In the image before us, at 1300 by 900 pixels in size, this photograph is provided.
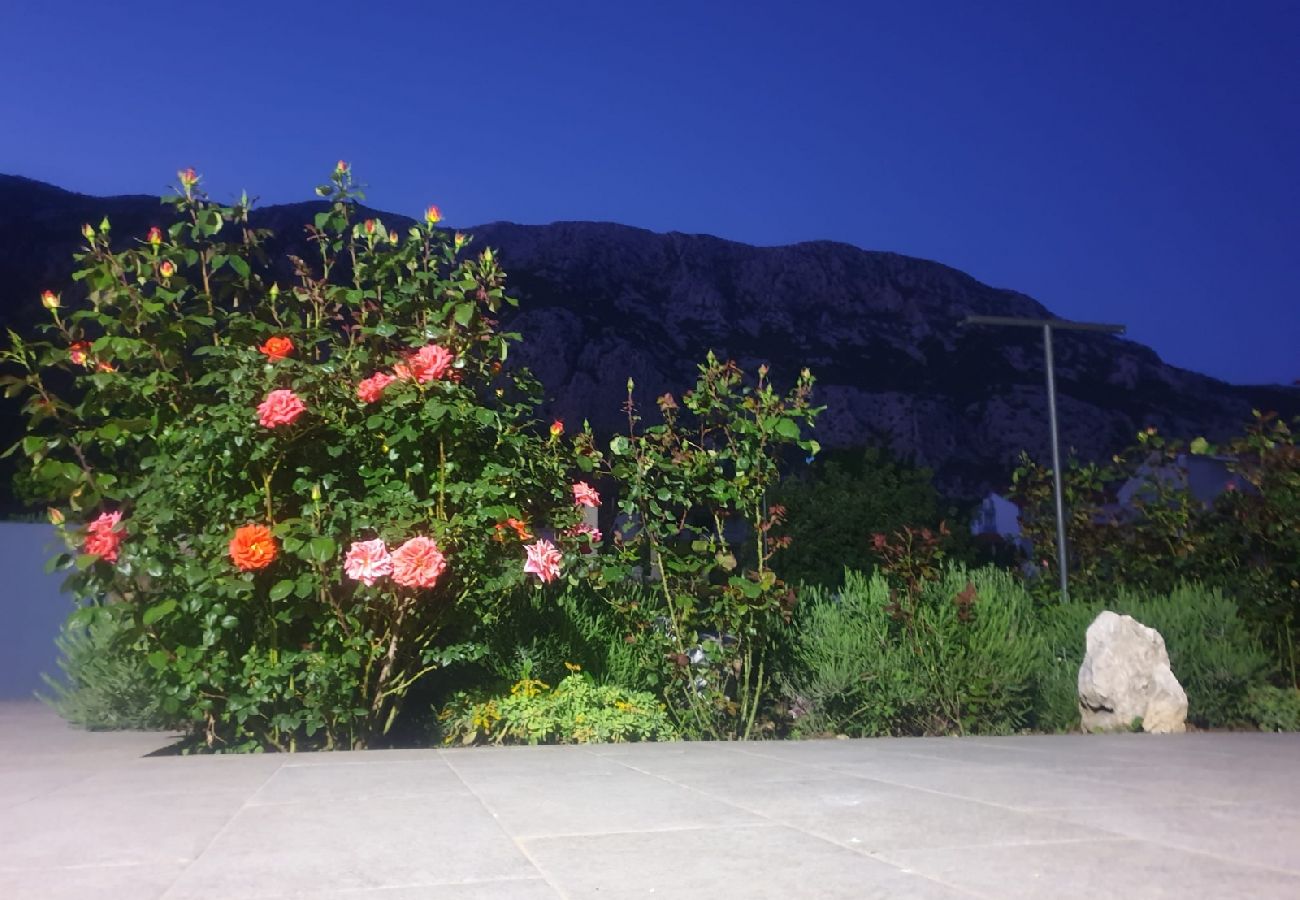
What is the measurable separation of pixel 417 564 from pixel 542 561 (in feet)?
2.40

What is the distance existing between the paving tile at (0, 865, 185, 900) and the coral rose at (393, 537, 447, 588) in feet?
7.53

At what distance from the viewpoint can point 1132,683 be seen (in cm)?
650

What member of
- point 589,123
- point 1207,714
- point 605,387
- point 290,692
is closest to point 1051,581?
point 1207,714

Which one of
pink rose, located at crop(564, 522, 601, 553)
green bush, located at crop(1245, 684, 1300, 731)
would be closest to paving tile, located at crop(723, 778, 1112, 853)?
pink rose, located at crop(564, 522, 601, 553)

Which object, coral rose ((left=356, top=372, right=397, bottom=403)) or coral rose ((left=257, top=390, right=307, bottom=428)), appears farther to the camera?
coral rose ((left=356, top=372, right=397, bottom=403))

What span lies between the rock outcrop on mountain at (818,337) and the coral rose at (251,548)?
40595mm

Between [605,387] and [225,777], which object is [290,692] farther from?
[605,387]

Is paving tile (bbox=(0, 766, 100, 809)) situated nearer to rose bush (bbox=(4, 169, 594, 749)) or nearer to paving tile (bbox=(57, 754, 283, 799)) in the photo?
paving tile (bbox=(57, 754, 283, 799))

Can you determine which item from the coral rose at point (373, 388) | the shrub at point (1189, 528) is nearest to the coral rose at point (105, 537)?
the coral rose at point (373, 388)

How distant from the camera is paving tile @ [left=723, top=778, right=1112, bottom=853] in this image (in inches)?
110

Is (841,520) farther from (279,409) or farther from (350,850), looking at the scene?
(350,850)

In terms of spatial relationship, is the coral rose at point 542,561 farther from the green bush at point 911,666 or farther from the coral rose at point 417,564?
the green bush at point 911,666

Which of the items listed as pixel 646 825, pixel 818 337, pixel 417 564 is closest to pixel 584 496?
pixel 417 564

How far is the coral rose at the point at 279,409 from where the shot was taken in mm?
4723
